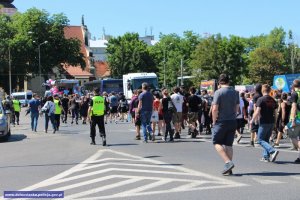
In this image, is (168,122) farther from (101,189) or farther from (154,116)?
(101,189)

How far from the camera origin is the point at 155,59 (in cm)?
10188

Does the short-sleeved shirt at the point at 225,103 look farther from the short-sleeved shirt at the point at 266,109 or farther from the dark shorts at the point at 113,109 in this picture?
the dark shorts at the point at 113,109

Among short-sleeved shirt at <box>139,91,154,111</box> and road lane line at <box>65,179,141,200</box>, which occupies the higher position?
short-sleeved shirt at <box>139,91,154,111</box>

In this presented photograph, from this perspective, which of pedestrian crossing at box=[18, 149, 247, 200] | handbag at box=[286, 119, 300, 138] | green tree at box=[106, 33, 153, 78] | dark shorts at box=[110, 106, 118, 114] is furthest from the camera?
green tree at box=[106, 33, 153, 78]

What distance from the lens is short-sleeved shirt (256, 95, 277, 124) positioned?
40.6 feet

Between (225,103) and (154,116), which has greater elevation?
(225,103)

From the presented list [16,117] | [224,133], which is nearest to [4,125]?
[224,133]

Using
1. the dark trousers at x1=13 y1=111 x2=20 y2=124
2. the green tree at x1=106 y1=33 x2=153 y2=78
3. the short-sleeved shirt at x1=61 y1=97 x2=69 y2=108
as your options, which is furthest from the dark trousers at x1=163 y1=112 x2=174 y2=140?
the green tree at x1=106 y1=33 x2=153 y2=78

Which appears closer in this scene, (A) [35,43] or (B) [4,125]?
(B) [4,125]

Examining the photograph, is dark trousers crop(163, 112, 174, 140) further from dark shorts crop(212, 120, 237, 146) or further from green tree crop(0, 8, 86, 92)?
green tree crop(0, 8, 86, 92)

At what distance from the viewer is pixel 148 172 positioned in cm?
1089

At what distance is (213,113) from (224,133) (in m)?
0.44

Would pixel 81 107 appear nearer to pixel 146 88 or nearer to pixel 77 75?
pixel 146 88

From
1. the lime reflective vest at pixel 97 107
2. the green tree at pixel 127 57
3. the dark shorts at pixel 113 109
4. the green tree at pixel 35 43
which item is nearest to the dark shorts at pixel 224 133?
the lime reflective vest at pixel 97 107
